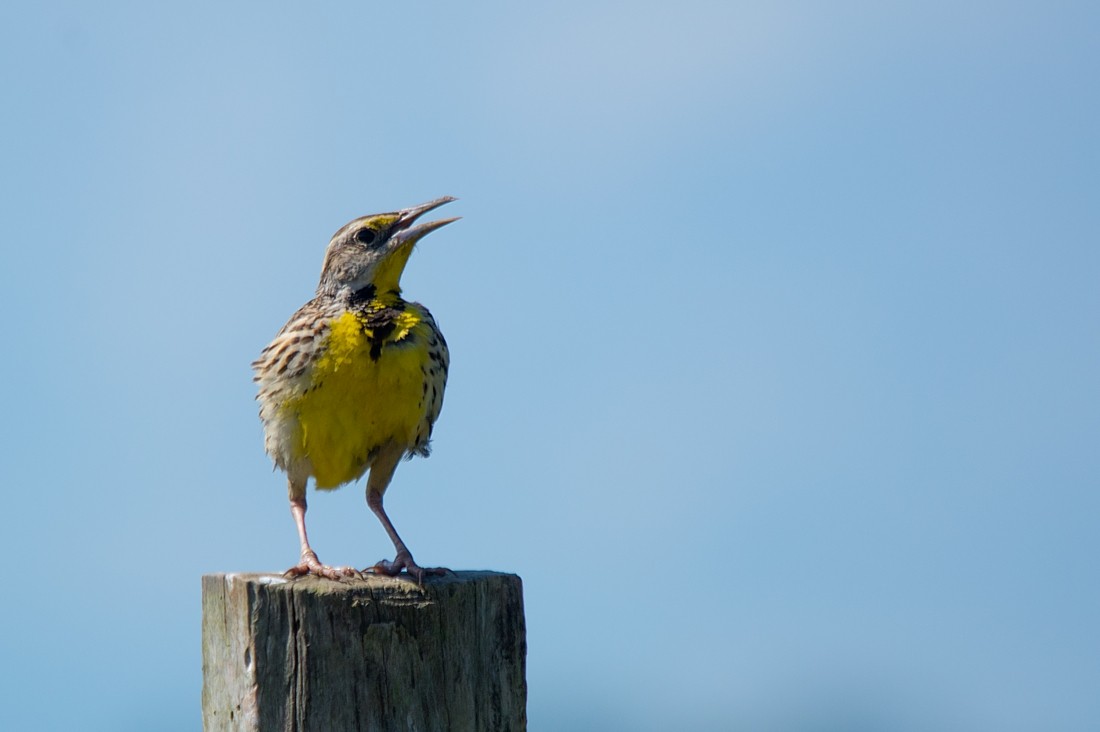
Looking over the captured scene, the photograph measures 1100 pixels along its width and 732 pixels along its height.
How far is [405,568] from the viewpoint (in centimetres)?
480

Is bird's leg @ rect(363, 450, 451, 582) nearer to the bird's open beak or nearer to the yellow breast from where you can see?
Answer: the yellow breast

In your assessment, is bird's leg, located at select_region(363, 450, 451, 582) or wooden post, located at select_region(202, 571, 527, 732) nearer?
wooden post, located at select_region(202, 571, 527, 732)

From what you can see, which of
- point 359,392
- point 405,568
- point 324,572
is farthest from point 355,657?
point 359,392

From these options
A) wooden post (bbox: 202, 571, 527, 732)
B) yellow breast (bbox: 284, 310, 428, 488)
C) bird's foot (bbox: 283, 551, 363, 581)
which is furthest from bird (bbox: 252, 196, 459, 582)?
wooden post (bbox: 202, 571, 527, 732)

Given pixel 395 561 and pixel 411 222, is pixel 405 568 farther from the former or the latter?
pixel 411 222

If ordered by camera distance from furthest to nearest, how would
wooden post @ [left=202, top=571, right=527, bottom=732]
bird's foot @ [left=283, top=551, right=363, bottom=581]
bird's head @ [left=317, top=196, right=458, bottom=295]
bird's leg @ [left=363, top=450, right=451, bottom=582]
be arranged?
bird's head @ [left=317, top=196, right=458, bottom=295]
bird's leg @ [left=363, top=450, right=451, bottom=582]
bird's foot @ [left=283, top=551, right=363, bottom=581]
wooden post @ [left=202, top=571, right=527, bottom=732]

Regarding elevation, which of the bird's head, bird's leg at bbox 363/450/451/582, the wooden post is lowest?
the wooden post

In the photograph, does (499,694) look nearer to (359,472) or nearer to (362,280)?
(359,472)

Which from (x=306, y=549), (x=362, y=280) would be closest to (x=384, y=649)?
(x=306, y=549)

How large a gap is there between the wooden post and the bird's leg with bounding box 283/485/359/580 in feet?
0.97

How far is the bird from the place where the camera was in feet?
18.3

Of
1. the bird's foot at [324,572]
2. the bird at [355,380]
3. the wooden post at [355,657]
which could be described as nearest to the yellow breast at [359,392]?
the bird at [355,380]

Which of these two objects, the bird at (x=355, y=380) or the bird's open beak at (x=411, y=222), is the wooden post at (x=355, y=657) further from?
the bird's open beak at (x=411, y=222)

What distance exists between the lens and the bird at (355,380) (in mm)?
5570
